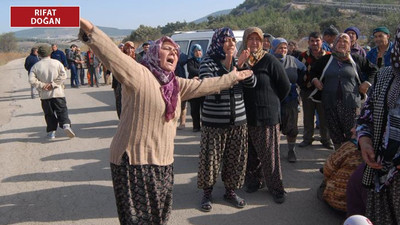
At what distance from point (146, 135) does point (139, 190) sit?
0.43 metres

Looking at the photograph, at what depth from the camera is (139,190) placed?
274 cm

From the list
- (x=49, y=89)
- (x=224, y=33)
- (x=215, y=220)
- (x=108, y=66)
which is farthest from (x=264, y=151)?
(x=49, y=89)

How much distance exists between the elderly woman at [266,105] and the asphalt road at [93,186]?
0.43m

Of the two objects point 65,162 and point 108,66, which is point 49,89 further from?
point 108,66

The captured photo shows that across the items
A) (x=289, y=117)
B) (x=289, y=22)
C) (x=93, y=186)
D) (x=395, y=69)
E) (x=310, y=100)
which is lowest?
(x=93, y=186)

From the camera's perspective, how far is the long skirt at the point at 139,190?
270 cm

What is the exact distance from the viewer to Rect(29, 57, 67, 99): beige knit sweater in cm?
709

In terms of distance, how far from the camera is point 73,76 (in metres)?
16.1

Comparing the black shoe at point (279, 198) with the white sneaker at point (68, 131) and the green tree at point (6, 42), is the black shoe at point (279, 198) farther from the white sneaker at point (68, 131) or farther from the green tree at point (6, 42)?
the green tree at point (6, 42)

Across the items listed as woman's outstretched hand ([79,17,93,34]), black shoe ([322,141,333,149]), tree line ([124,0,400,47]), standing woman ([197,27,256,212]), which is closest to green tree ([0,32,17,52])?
tree line ([124,0,400,47])

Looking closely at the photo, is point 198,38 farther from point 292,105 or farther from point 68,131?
point 292,105

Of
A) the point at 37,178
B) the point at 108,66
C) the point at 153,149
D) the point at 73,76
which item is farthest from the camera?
the point at 73,76

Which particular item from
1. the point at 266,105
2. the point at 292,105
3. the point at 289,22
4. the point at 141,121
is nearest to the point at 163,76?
the point at 141,121

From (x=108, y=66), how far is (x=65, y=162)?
410cm
